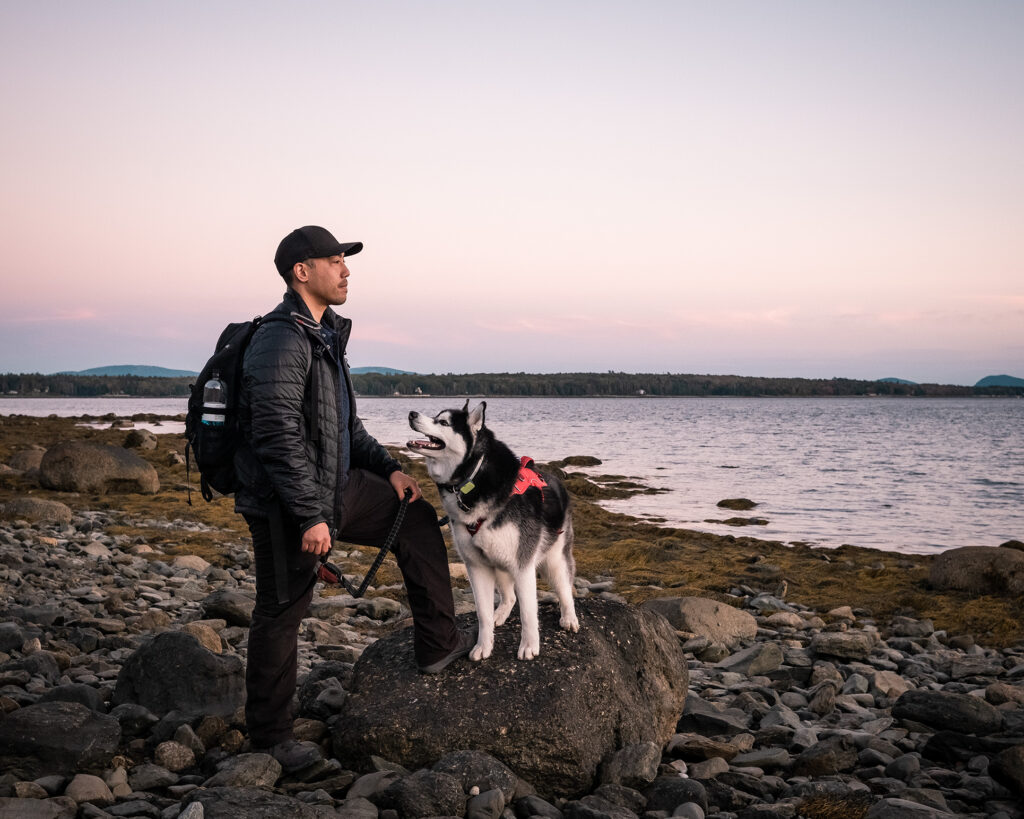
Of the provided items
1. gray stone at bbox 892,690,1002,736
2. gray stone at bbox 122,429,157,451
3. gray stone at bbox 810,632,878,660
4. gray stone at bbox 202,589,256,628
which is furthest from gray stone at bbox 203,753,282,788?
gray stone at bbox 122,429,157,451

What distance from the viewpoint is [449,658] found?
5.62 meters

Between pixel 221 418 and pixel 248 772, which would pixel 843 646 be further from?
pixel 221 418

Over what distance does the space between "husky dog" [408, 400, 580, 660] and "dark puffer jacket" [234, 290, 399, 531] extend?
22.4 inches

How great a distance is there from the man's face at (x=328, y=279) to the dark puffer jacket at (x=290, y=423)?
13cm

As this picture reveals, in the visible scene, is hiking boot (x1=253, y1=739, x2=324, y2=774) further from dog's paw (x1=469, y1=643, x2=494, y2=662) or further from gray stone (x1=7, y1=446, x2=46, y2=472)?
gray stone (x1=7, y1=446, x2=46, y2=472)

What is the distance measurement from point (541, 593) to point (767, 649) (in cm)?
361

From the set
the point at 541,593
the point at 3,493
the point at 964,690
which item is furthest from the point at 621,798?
the point at 3,493

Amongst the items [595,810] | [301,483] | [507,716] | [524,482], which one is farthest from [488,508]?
[595,810]

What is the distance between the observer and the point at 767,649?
859 centimetres

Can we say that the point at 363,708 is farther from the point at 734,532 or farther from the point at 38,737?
the point at 734,532

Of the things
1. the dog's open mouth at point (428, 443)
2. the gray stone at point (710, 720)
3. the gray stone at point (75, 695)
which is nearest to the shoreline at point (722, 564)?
the gray stone at point (710, 720)

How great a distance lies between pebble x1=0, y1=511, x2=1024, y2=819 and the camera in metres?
4.80

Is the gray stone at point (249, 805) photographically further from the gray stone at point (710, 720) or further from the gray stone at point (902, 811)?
the gray stone at point (710, 720)

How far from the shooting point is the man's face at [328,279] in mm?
4961
